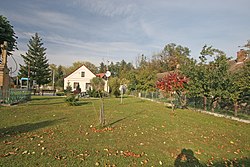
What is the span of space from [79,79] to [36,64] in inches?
416

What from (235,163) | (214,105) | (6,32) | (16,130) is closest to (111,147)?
(235,163)

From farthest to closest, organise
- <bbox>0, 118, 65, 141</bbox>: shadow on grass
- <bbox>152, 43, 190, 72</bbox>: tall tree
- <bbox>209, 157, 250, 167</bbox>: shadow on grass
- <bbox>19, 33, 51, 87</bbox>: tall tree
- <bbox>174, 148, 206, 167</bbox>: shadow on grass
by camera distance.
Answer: <bbox>152, 43, 190, 72</bbox>: tall tree, <bbox>19, 33, 51, 87</bbox>: tall tree, <bbox>0, 118, 65, 141</bbox>: shadow on grass, <bbox>209, 157, 250, 167</bbox>: shadow on grass, <bbox>174, 148, 206, 167</bbox>: shadow on grass

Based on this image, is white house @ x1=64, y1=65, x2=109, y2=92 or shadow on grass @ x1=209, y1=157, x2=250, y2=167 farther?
white house @ x1=64, y1=65, x2=109, y2=92

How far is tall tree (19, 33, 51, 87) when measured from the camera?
44156 mm

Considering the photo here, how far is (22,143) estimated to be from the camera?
210 inches

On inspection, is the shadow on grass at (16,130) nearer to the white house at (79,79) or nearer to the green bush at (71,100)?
the green bush at (71,100)

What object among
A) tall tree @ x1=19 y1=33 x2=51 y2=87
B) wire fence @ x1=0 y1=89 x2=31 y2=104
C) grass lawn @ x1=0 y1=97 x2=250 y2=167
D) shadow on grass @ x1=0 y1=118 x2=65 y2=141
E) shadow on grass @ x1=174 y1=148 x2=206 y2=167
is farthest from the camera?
tall tree @ x1=19 y1=33 x2=51 y2=87

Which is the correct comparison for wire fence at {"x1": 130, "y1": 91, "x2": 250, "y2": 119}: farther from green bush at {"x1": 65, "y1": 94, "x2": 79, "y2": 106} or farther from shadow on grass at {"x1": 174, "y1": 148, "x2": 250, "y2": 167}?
shadow on grass at {"x1": 174, "y1": 148, "x2": 250, "y2": 167}

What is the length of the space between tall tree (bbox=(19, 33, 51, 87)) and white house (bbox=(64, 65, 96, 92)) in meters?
5.45

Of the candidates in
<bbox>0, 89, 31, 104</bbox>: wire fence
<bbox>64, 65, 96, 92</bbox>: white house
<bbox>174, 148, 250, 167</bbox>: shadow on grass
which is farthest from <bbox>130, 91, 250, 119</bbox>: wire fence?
<bbox>64, 65, 96, 92</bbox>: white house

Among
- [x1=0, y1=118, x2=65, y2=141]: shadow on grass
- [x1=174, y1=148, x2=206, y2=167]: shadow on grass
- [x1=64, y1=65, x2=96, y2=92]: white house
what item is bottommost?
[x1=174, y1=148, x2=206, y2=167]: shadow on grass

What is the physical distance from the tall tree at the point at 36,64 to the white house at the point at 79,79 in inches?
215

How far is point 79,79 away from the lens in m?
46.2

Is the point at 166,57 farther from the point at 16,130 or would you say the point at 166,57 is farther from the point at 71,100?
the point at 16,130
